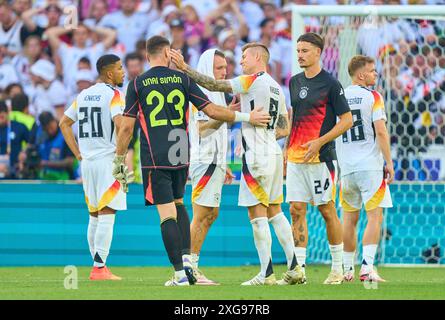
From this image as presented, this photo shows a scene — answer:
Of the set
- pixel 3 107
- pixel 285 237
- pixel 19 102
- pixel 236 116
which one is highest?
pixel 19 102

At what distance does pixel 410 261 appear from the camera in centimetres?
1544

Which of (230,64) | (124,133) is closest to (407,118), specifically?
(230,64)

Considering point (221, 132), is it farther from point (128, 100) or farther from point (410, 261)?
point (410, 261)

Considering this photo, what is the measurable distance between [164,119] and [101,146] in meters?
2.73

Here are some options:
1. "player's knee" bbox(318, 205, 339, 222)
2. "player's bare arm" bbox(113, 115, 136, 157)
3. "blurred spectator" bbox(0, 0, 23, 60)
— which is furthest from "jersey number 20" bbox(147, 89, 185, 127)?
"blurred spectator" bbox(0, 0, 23, 60)

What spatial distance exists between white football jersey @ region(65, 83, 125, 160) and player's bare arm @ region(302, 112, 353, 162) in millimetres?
2803

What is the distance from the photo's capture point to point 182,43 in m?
19.1

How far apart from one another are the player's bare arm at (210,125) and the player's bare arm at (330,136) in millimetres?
866

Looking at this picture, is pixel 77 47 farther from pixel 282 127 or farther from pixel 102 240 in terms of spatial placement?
pixel 282 127

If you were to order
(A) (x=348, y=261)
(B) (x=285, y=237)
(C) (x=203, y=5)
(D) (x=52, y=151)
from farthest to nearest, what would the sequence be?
(C) (x=203, y=5), (D) (x=52, y=151), (A) (x=348, y=261), (B) (x=285, y=237)

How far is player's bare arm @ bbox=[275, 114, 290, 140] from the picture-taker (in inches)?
429

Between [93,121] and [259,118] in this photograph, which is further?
[93,121]

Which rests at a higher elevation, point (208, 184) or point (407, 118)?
point (407, 118)

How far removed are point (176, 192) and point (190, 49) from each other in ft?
29.6
